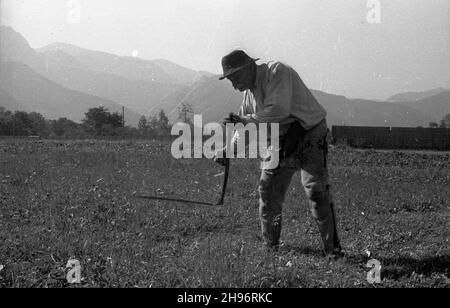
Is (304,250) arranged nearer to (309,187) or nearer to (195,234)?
(309,187)

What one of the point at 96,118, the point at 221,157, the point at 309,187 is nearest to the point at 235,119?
the point at 221,157

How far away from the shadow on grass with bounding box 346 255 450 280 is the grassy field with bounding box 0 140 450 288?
0.01 m

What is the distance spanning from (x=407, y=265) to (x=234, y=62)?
2.68m

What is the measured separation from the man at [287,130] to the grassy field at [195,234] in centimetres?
44

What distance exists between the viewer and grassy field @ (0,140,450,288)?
444cm

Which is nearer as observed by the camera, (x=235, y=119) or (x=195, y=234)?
(x=235, y=119)

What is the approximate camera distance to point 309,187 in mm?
5344

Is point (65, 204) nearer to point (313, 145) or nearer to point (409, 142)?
point (313, 145)

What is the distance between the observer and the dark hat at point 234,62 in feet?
17.3

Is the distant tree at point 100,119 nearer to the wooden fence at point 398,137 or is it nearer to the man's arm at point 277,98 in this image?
the wooden fence at point 398,137

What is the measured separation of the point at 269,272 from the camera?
→ 14.8ft

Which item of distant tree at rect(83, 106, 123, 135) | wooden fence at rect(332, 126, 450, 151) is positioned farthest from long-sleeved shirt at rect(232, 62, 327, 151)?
distant tree at rect(83, 106, 123, 135)
